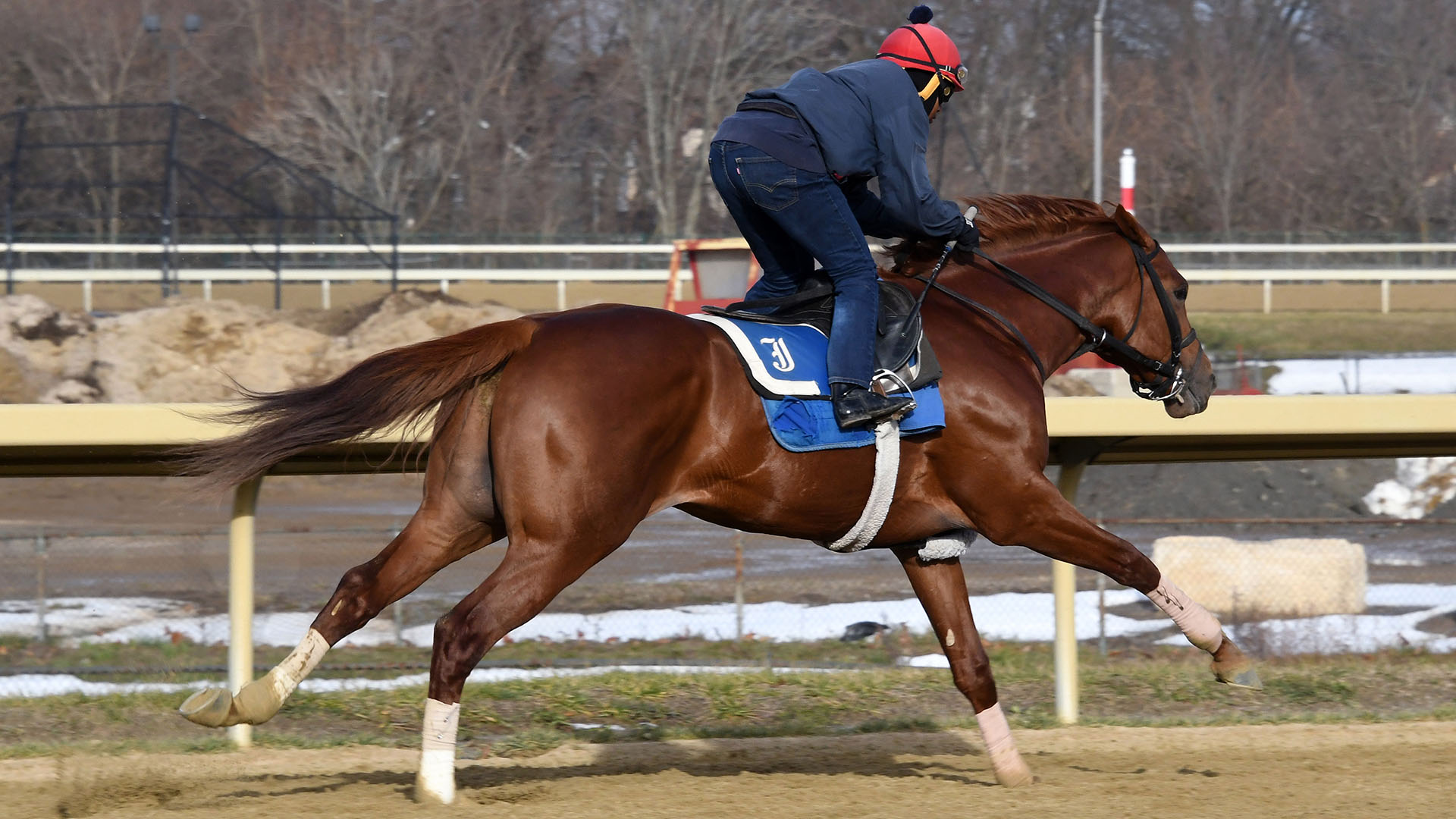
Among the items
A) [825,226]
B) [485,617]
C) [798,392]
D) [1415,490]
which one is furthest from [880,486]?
[1415,490]

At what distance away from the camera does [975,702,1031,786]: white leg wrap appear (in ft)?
15.5

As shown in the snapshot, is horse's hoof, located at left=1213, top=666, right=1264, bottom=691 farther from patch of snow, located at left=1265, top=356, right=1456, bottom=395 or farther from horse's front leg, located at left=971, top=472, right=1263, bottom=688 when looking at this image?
patch of snow, located at left=1265, top=356, right=1456, bottom=395

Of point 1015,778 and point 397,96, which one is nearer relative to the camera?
point 1015,778

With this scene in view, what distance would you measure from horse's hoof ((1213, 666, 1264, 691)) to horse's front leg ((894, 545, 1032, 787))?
68 centimetres

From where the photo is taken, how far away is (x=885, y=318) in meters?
4.70

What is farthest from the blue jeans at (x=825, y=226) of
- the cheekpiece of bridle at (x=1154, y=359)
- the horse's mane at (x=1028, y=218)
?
the cheekpiece of bridle at (x=1154, y=359)

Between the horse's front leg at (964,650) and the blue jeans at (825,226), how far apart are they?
77cm

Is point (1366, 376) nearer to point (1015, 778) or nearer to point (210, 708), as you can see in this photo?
point (1015, 778)

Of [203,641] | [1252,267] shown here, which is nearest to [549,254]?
[1252,267]

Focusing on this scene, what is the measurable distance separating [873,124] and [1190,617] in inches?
71.8

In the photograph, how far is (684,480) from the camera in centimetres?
442

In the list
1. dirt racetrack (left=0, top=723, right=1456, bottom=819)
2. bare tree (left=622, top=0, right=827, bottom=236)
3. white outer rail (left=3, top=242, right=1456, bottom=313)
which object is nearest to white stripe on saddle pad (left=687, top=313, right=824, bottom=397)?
dirt racetrack (left=0, top=723, right=1456, bottom=819)

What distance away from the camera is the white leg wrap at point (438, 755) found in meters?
4.19

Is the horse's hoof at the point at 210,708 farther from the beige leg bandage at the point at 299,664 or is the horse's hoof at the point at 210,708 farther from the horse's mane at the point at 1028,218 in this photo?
the horse's mane at the point at 1028,218
